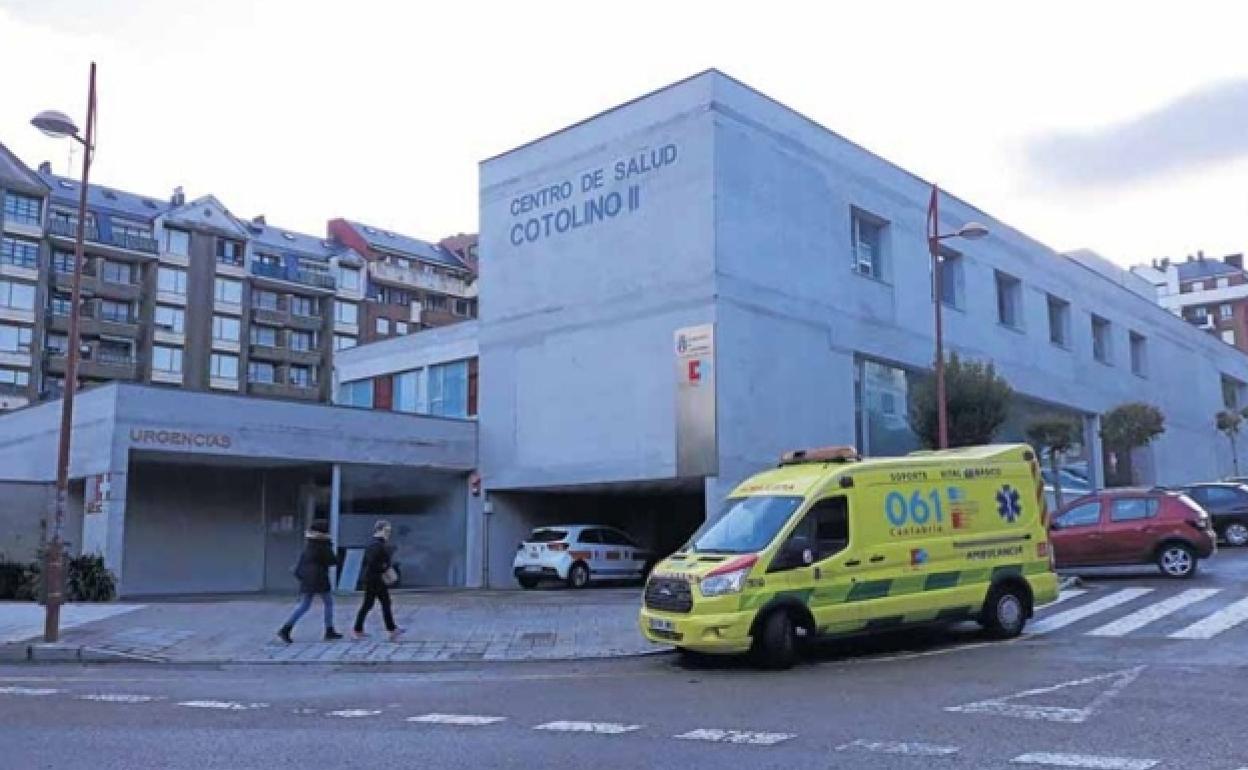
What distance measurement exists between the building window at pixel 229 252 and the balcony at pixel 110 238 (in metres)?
4.93

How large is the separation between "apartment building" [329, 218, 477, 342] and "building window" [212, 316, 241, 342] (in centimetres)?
1029

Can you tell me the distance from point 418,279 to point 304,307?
10376mm

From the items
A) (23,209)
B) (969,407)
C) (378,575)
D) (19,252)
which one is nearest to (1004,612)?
(378,575)

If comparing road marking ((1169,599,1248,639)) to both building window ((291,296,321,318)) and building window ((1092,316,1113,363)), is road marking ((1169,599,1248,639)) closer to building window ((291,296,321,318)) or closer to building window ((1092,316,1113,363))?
building window ((1092,316,1113,363))

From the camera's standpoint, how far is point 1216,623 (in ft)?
45.0

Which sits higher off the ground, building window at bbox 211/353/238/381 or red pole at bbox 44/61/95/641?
building window at bbox 211/353/238/381

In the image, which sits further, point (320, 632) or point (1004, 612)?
point (320, 632)

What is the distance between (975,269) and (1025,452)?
64.8ft

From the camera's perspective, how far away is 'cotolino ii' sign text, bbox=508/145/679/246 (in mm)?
25312

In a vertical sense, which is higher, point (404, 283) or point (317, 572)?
point (404, 283)

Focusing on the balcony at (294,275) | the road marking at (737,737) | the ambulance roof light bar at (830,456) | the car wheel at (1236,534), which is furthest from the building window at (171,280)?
the road marking at (737,737)

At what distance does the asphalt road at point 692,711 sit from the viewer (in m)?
6.91

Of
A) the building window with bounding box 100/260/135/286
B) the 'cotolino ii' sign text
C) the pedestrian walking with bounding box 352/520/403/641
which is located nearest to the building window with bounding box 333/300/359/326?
the building window with bounding box 100/260/135/286

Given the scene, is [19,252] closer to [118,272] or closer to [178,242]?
[118,272]
